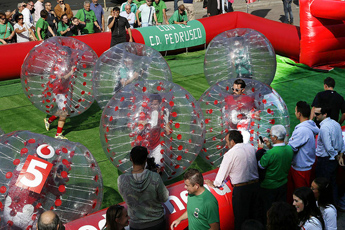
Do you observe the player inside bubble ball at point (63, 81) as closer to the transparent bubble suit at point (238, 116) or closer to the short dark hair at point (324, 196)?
the transparent bubble suit at point (238, 116)

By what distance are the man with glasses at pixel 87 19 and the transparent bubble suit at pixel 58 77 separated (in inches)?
237

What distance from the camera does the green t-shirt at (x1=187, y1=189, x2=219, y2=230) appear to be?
426 cm

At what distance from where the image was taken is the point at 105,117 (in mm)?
5582

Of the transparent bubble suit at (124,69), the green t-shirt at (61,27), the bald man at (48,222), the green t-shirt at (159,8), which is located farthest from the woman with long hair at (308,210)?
the green t-shirt at (159,8)

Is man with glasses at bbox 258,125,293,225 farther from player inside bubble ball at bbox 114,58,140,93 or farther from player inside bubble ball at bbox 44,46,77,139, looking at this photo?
player inside bubble ball at bbox 44,46,77,139

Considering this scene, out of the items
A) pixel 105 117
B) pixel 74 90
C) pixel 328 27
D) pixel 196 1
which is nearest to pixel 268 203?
pixel 105 117

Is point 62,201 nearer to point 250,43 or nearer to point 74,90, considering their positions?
point 74,90

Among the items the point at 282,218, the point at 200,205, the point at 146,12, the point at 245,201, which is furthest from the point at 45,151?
the point at 146,12

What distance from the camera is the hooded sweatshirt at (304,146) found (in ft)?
19.1

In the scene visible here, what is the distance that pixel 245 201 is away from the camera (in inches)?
208

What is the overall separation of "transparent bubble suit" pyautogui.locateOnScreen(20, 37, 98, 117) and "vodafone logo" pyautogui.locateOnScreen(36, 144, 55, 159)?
286 centimetres

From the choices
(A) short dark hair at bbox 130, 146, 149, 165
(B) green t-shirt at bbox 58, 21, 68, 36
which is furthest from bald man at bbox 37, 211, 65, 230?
(B) green t-shirt at bbox 58, 21, 68, 36

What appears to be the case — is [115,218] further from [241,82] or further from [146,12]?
[146,12]

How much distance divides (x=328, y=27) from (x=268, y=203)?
25.2 feet
